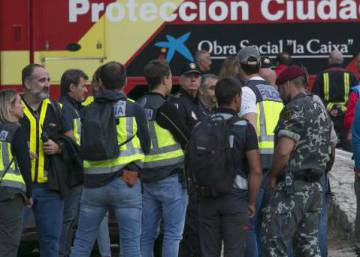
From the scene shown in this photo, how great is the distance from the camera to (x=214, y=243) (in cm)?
745

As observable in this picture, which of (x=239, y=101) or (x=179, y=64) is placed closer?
(x=239, y=101)

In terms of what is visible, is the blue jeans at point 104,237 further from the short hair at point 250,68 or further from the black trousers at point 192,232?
the short hair at point 250,68

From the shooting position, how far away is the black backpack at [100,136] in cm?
740

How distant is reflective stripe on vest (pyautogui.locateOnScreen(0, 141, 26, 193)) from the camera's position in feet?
24.8

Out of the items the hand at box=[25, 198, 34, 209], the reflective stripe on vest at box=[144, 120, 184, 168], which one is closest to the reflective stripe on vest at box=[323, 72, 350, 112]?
the reflective stripe on vest at box=[144, 120, 184, 168]

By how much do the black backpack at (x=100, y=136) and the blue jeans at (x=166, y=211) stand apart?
80cm

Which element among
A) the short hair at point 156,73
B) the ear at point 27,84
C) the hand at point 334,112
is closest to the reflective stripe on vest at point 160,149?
the short hair at point 156,73

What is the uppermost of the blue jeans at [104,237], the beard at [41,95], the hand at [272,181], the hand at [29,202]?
the beard at [41,95]

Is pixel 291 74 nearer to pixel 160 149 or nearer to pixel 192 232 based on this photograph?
pixel 160 149

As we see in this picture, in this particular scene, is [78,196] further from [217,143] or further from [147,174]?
[217,143]

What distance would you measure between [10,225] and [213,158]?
5.03 ft

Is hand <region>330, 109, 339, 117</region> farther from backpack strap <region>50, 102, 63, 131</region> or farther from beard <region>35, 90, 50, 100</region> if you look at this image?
beard <region>35, 90, 50, 100</region>

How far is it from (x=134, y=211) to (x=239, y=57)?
185 cm

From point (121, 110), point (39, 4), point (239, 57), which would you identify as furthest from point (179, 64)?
Answer: point (121, 110)
